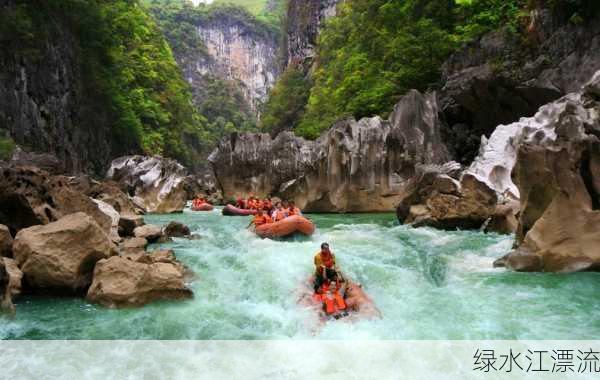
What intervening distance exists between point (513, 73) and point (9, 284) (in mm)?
15611

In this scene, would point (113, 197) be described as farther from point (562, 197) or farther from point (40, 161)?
point (562, 197)

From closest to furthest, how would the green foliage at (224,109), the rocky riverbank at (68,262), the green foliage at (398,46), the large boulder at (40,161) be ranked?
the rocky riverbank at (68,262), the large boulder at (40,161), the green foliage at (398,46), the green foliage at (224,109)

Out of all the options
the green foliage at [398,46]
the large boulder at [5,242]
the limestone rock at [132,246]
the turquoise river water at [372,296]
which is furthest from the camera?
the green foliage at [398,46]

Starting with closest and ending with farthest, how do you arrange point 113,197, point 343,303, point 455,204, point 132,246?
point 343,303 → point 132,246 → point 455,204 → point 113,197

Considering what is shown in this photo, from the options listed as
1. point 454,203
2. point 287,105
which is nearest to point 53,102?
point 454,203

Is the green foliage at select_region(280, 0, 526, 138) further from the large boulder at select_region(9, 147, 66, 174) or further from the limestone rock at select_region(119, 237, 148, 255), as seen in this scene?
the large boulder at select_region(9, 147, 66, 174)

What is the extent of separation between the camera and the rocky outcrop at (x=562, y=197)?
7809 mm

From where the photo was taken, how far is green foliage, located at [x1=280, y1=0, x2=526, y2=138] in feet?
71.5

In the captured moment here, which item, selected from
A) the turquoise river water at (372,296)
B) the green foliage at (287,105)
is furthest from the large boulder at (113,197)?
the green foliage at (287,105)

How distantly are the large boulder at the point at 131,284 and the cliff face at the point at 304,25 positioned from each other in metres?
48.8

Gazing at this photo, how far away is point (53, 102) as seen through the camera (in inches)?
947

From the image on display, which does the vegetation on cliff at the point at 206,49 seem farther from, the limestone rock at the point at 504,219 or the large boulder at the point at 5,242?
the large boulder at the point at 5,242

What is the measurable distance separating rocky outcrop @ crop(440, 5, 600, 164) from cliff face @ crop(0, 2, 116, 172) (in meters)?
17.4

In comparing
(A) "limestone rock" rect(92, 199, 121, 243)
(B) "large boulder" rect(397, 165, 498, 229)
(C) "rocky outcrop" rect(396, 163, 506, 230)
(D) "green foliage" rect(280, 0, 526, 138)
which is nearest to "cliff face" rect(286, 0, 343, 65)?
(D) "green foliage" rect(280, 0, 526, 138)
